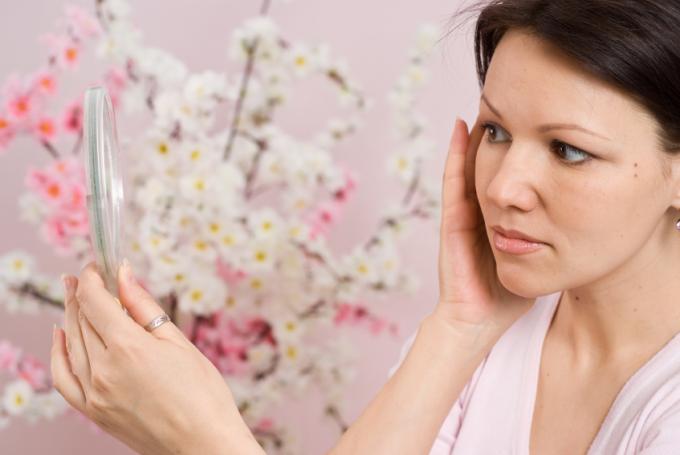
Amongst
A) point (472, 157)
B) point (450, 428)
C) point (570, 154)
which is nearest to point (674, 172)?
point (570, 154)

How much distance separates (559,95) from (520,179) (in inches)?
4.2

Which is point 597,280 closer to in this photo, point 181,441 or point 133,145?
point 181,441

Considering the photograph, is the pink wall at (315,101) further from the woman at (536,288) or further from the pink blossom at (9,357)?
the woman at (536,288)

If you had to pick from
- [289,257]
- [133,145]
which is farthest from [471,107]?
[133,145]

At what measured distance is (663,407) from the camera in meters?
1.24

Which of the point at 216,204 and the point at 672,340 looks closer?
the point at 672,340

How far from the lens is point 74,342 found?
1.21 meters

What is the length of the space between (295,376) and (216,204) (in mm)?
414

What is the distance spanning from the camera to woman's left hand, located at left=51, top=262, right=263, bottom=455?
1142mm

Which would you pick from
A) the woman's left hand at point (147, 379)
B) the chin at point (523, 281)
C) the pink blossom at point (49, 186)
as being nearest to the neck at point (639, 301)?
the chin at point (523, 281)

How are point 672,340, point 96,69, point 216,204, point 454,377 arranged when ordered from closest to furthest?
point 672,340 < point 454,377 < point 216,204 < point 96,69

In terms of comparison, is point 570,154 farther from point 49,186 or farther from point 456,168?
point 49,186

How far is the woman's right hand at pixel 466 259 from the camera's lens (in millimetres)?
1425

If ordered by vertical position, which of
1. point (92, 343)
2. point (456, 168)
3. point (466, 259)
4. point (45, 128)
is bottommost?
point (92, 343)
